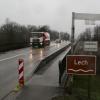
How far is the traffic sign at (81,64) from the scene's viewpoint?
1266 cm

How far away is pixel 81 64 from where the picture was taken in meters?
12.7

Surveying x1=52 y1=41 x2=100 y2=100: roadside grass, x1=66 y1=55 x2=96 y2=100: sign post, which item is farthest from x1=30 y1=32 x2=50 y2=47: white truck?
x1=66 y1=55 x2=96 y2=100: sign post

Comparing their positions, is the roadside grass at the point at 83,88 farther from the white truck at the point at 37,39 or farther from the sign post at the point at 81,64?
the white truck at the point at 37,39

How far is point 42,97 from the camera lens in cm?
1233

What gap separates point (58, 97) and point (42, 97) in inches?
→ 24.2

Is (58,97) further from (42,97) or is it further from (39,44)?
(39,44)

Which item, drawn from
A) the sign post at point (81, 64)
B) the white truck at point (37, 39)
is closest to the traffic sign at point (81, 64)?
the sign post at point (81, 64)

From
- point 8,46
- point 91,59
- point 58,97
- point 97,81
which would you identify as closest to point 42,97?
point 58,97

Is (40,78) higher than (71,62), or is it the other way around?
(71,62)

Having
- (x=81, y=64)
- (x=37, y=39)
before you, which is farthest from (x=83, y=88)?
(x=37, y=39)

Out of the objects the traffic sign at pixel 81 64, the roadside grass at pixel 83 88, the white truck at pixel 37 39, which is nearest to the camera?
the roadside grass at pixel 83 88

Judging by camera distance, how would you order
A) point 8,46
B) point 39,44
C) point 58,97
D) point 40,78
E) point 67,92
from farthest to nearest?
point 39,44 < point 8,46 < point 40,78 < point 67,92 < point 58,97

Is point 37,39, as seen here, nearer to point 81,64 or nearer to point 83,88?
point 83,88

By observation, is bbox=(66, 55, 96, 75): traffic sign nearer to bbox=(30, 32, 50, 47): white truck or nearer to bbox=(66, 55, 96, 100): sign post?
bbox=(66, 55, 96, 100): sign post
